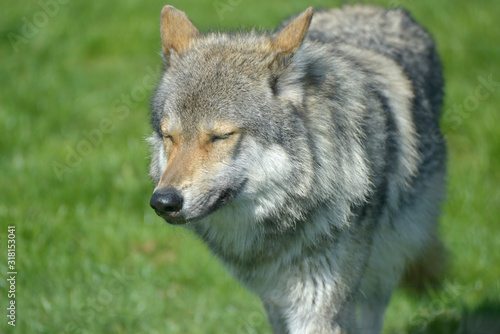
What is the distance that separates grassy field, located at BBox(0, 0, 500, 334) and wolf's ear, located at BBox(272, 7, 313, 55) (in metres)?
0.96

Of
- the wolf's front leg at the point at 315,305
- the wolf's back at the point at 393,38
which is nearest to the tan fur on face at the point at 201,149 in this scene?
the wolf's front leg at the point at 315,305

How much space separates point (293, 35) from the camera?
2.89 m

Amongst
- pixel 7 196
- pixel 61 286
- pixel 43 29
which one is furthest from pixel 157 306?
pixel 43 29

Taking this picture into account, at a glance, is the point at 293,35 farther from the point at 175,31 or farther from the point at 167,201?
the point at 167,201

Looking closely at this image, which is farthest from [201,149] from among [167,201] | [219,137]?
[167,201]

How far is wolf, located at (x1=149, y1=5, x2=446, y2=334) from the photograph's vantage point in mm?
2770

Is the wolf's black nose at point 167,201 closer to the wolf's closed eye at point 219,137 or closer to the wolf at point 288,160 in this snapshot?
the wolf at point 288,160

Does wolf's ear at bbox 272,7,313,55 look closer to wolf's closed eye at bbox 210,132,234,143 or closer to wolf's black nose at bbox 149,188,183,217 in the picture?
wolf's closed eye at bbox 210,132,234,143

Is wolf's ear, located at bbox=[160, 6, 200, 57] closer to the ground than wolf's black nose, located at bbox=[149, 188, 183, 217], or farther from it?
farther from it

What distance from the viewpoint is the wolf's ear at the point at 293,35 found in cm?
283

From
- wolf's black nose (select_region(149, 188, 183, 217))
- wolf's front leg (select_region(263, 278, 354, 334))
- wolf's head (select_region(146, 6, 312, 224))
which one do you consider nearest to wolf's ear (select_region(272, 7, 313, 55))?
wolf's head (select_region(146, 6, 312, 224))

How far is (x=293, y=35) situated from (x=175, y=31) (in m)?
0.73

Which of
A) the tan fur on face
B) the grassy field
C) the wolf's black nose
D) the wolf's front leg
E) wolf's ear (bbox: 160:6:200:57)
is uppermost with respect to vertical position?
wolf's ear (bbox: 160:6:200:57)

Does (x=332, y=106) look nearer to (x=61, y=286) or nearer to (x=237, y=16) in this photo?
(x=61, y=286)
